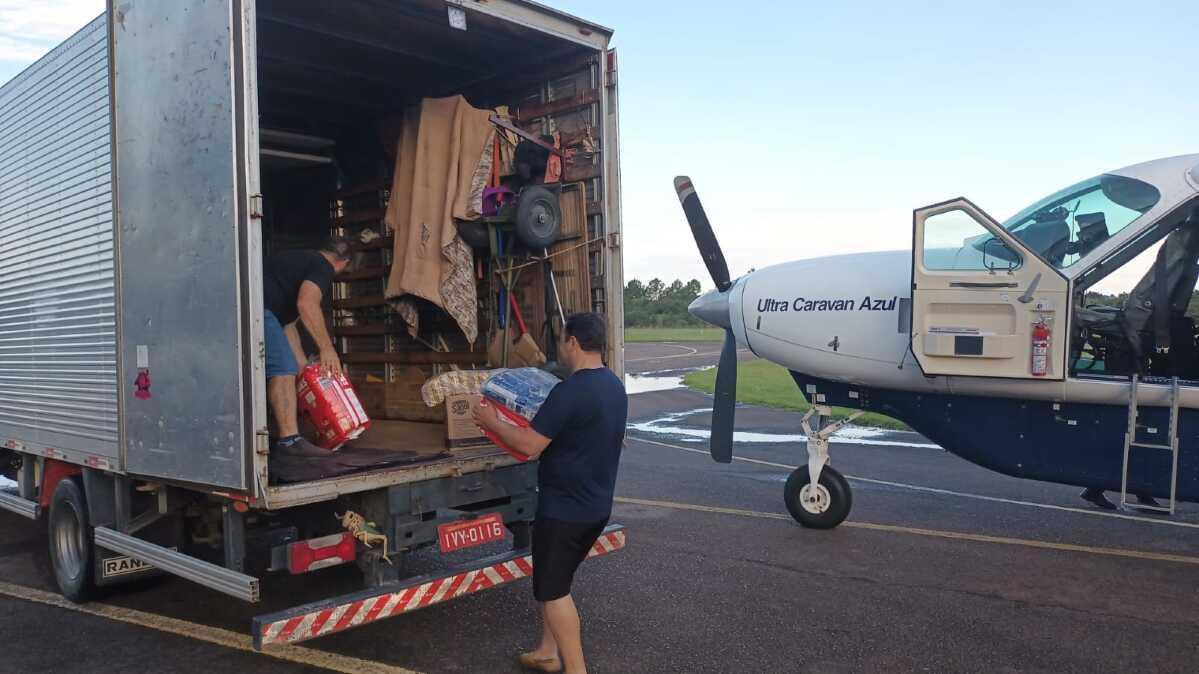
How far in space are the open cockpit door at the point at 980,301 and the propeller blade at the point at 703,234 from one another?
2.08 meters

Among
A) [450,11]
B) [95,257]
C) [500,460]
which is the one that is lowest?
[500,460]

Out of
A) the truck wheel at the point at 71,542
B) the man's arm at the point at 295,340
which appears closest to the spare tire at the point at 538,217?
the man's arm at the point at 295,340

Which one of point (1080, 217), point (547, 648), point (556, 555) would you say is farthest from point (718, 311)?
point (556, 555)

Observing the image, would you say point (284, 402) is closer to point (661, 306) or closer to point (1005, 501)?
point (1005, 501)

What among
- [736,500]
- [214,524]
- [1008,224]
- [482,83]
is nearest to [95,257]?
[214,524]

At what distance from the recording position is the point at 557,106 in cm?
629

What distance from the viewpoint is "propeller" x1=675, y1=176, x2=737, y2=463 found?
7664 mm

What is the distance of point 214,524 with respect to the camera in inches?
193

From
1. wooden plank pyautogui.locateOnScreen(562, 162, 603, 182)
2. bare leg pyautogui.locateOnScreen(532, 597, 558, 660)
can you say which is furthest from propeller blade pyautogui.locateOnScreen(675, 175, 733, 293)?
bare leg pyautogui.locateOnScreen(532, 597, 558, 660)

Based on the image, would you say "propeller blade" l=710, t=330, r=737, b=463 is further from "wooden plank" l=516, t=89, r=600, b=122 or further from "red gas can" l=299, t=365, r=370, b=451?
"red gas can" l=299, t=365, r=370, b=451

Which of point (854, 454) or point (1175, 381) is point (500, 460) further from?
point (854, 454)

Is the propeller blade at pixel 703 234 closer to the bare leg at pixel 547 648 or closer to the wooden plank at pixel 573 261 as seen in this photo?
the wooden plank at pixel 573 261

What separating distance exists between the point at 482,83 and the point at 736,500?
434 centimetres

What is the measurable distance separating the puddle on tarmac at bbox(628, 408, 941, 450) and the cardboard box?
24.1 feet
